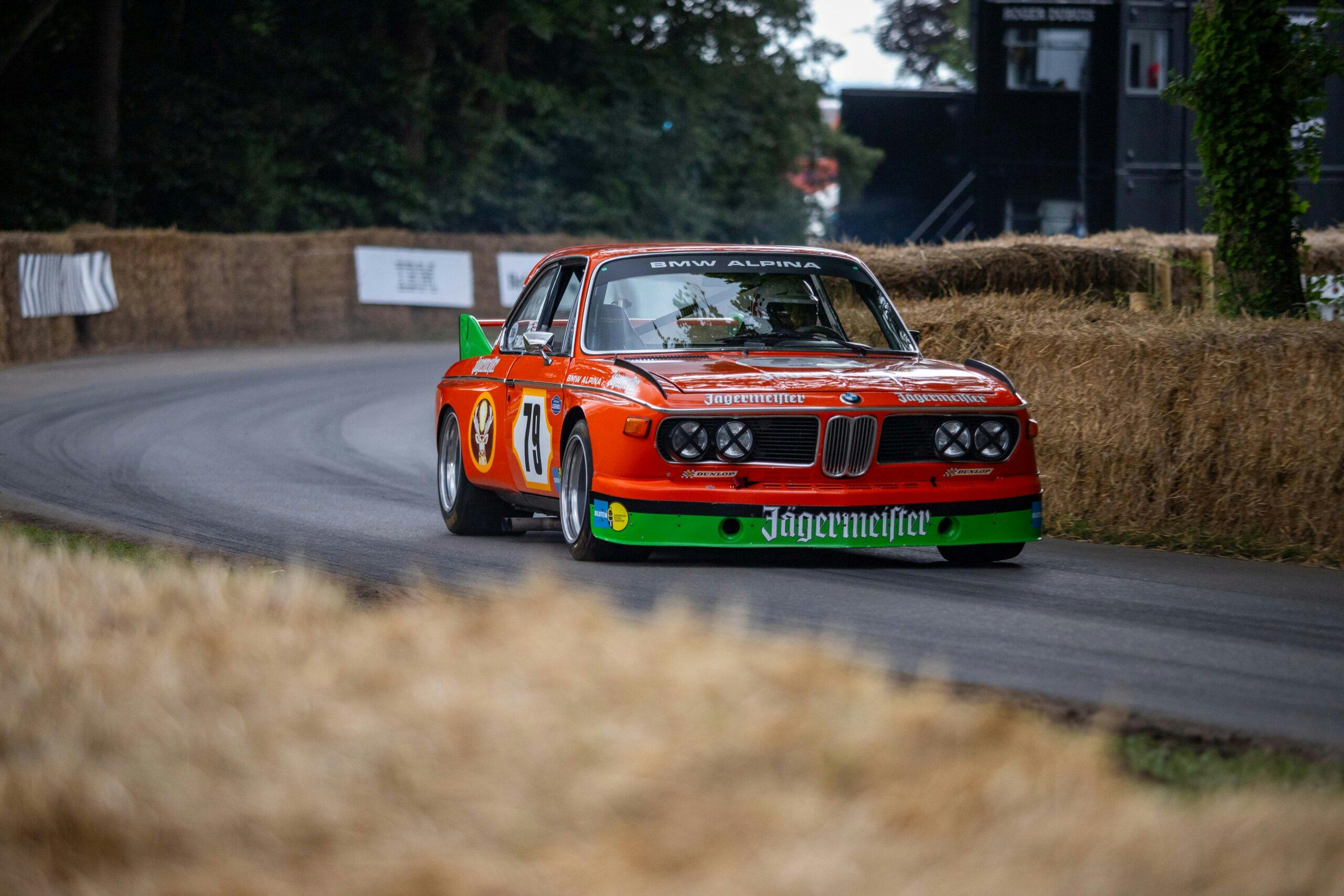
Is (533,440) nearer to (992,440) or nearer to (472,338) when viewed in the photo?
(472,338)

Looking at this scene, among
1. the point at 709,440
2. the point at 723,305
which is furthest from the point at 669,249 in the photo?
the point at 709,440

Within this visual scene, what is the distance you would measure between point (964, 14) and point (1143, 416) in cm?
6362

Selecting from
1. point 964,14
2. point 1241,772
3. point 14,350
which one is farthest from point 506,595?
point 964,14

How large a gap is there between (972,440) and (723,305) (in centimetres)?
161

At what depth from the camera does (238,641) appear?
A: 5.39m

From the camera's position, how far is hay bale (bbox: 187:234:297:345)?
32.2m

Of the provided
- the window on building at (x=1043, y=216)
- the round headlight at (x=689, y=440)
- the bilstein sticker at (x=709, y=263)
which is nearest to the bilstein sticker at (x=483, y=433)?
the bilstein sticker at (x=709, y=263)

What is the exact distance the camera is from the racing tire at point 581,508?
27.3ft

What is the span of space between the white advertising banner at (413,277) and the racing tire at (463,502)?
84.6 ft

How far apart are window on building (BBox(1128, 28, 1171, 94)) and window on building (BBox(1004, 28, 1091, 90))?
1.39 metres

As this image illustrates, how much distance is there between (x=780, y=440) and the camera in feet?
26.4

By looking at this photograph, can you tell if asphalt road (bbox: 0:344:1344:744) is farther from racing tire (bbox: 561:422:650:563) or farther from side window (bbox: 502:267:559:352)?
side window (bbox: 502:267:559:352)

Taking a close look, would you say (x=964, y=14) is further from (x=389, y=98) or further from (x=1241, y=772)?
(x=1241, y=772)

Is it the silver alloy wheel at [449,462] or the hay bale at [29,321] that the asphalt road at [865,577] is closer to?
the silver alloy wheel at [449,462]
